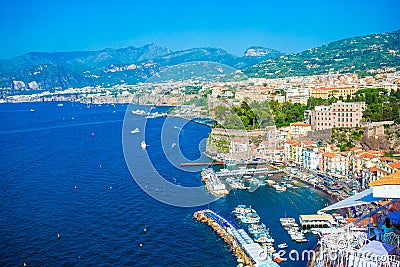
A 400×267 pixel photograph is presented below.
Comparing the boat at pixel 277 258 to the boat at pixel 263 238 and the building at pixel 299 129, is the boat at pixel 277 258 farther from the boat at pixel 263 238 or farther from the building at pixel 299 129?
the building at pixel 299 129

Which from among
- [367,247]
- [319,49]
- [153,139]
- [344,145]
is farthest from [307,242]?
[319,49]

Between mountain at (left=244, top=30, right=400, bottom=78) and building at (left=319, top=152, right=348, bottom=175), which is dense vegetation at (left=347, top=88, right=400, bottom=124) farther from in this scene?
mountain at (left=244, top=30, right=400, bottom=78)

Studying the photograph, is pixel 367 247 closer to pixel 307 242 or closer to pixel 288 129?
pixel 307 242

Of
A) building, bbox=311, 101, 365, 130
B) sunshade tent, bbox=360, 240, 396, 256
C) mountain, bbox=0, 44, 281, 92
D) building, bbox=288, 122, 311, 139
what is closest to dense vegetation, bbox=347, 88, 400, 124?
building, bbox=311, 101, 365, 130

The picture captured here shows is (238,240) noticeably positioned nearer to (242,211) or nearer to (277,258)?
(277,258)

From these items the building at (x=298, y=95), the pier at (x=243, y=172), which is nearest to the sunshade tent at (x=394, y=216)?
the pier at (x=243, y=172)

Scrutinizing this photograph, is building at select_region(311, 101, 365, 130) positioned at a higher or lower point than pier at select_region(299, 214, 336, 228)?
higher
